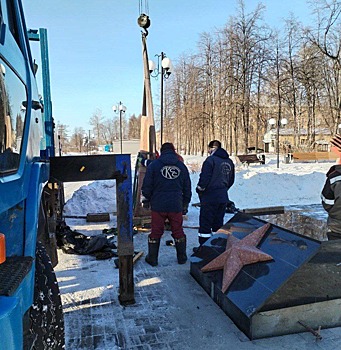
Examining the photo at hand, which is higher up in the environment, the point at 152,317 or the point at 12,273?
the point at 12,273

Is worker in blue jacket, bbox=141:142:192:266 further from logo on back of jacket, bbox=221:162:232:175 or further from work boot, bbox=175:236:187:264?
Result: logo on back of jacket, bbox=221:162:232:175

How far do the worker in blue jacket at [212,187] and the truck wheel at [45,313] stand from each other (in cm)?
368

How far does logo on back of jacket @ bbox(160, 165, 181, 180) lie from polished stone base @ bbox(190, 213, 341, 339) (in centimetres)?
172

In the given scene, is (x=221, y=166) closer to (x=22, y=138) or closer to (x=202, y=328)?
(x=202, y=328)

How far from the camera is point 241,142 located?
30328 millimetres

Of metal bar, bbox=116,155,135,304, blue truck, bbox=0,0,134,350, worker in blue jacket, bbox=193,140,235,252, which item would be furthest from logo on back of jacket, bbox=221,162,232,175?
blue truck, bbox=0,0,134,350

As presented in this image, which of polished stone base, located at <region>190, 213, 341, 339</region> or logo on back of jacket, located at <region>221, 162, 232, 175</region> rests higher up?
logo on back of jacket, located at <region>221, 162, 232, 175</region>

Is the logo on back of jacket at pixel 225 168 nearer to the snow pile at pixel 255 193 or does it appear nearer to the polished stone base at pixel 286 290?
the polished stone base at pixel 286 290

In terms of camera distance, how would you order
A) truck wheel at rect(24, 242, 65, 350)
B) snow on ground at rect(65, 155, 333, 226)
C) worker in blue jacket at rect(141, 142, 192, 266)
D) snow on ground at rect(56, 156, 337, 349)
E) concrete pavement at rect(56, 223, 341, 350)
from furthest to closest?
snow on ground at rect(65, 155, 333, 226) < worker in blue jacket at rect(141, 142, 192, 266) < snow on ground at rect(56, 156, 337, 349) < concrete pavement at rect(56, 223, 341, 350) < truck wheel at rect(24, 242, 65, 350)

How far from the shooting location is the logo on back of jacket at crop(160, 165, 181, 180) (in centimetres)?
505

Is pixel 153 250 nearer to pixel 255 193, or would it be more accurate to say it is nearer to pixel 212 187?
pixel 212 187

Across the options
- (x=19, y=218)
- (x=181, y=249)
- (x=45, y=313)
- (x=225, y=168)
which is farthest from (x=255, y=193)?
(x=19, y=218)

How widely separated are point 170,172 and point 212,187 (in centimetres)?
90

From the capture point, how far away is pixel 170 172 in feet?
16.6
